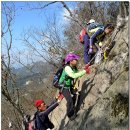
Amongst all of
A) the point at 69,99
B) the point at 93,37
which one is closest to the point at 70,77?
the point at 69,99

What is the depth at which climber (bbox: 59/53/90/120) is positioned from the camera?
8.15 metres

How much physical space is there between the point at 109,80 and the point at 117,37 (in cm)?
168

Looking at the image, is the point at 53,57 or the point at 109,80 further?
the point at 53,57

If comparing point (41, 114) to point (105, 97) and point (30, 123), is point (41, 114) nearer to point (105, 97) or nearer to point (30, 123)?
point (30, 123)

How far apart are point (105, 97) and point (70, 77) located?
1.48 meters

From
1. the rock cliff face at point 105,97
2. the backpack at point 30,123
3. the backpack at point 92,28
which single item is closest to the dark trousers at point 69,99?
the rock cliff face at point 105,97

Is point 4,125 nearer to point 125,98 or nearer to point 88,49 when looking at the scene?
point 88,49

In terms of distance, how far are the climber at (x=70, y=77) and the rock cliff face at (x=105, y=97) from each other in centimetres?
32

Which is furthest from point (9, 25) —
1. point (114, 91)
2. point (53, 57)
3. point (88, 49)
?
point (114, 91)

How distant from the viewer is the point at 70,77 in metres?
8.54

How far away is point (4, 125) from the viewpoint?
A: 34.5 meters

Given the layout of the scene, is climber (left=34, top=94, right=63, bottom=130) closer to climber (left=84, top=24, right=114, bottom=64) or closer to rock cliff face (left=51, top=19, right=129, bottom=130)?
rock cliff face (left=51, top=19, right=129, bottom=130)

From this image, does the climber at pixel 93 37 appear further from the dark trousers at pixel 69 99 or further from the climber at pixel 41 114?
the climber at pixel 41 114

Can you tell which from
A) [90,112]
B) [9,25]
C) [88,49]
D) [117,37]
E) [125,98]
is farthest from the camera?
[9,25]
